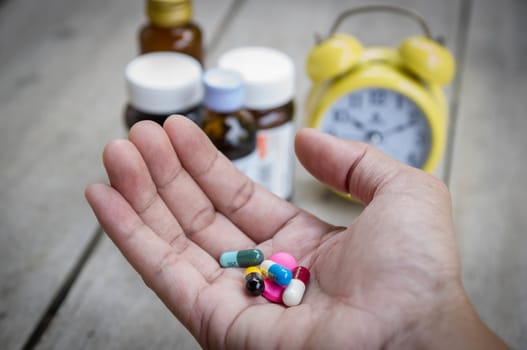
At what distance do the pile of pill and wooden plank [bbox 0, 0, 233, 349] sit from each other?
0.28 meters

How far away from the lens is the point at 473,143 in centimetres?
109

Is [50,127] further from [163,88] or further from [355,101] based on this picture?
[355,101]

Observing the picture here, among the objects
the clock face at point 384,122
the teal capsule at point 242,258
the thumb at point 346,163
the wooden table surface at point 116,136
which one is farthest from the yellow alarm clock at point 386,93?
the teal capsule at point 242,258

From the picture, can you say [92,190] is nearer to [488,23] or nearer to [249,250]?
[249,250]

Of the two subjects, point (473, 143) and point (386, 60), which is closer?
point (386, 60)

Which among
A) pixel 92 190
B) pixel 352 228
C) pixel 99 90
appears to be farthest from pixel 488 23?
pixel 92 190

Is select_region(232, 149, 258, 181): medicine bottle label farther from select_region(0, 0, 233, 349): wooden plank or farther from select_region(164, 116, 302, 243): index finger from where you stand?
select_region(0, 0, 233, 349): wooden plank

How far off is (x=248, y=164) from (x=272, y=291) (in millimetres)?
265

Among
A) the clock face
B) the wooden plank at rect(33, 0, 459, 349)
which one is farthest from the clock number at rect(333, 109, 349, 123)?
the wooden plank at rect(33, 0, 459, 349)

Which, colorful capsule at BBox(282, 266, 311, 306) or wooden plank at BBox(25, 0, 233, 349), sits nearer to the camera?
colorful capsule at BBox(282, 266, 311, 306)

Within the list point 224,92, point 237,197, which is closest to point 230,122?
point 224,92

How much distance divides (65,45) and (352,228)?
0.96m

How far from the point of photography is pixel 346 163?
673 millimetres

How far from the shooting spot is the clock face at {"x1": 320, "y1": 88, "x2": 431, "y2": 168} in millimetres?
893
